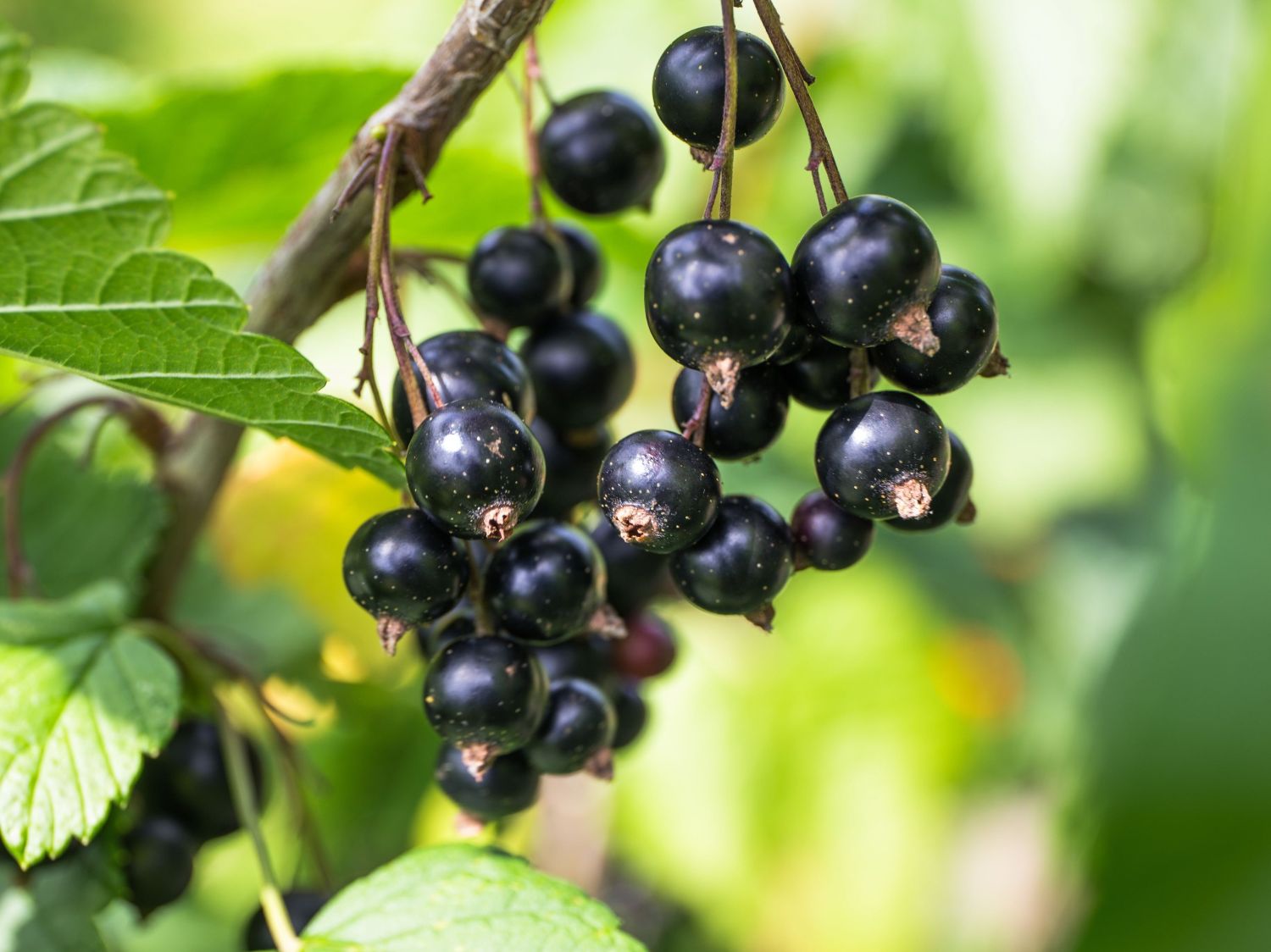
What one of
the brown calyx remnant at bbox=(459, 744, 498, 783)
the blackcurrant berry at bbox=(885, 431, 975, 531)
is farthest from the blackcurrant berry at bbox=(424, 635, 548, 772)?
the blackcurrant berry at bbox=(885, 431, 975, 531)

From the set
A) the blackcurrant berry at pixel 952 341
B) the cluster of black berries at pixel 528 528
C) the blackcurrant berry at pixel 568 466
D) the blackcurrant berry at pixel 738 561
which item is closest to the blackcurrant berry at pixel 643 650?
the cluster of black berries at pixel 528 528

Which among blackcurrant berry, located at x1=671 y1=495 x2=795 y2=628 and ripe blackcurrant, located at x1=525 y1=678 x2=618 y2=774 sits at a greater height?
blackcurrant berry, located at x1=671 y1=495 x2=795 y2=628

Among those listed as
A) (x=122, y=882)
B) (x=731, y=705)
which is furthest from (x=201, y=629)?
(x=731, y=705)

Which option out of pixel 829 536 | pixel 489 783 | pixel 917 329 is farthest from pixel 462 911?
pixel 917 329

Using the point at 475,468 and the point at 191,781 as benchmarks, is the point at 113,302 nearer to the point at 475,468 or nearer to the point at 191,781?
the point at 475,468

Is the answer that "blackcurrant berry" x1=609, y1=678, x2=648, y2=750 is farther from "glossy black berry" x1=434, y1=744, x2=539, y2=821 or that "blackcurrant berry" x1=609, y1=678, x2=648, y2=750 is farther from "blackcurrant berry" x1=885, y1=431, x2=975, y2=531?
"blackcurrant berry" x1=885, y1=431, x2=975, y2=531

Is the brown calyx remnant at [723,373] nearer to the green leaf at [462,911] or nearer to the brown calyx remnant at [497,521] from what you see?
the brown calyx remnant at [497,521]
